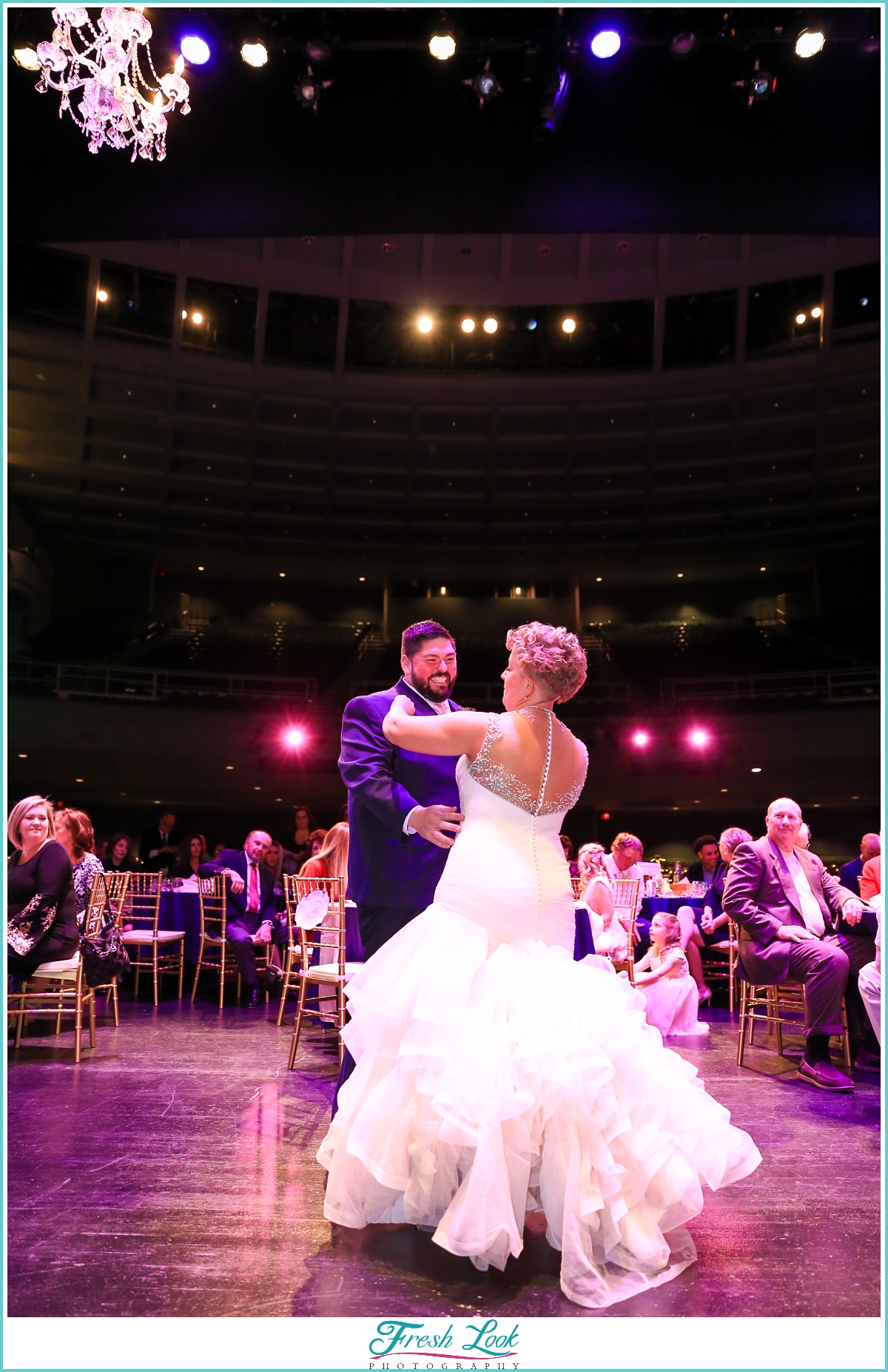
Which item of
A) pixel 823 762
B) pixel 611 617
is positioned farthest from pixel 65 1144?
pixel 611 617

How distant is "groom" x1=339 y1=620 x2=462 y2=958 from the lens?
2.83 m

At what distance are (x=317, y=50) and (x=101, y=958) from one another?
17.9 ft

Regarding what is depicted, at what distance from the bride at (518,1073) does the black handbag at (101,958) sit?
→ 2842 millimetres

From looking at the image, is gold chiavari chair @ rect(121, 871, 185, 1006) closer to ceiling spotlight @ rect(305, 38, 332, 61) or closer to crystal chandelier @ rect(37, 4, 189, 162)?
crystal chandelier @ rect(37, 4, 189, 162)

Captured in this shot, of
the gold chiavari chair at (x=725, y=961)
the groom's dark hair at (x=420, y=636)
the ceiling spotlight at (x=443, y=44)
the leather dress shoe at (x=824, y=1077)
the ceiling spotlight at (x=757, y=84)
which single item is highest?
the ceiling spotlight at (x=443, y=44)

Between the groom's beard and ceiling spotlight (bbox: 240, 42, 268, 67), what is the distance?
4.42 m

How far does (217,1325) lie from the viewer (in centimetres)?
175

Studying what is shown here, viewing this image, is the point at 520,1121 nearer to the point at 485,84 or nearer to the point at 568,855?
the point at 485,84

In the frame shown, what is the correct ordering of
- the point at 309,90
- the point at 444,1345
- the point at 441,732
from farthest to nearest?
the point at 309,90 → the point at 441,732 → the point at 444,1345

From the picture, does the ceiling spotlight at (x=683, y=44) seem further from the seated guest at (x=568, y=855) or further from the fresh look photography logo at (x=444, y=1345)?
the fresh look photography logo at (x=444, y=1345)

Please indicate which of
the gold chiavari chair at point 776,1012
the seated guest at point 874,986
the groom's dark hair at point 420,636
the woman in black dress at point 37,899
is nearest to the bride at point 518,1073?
the groom's dark hair at point 420,636

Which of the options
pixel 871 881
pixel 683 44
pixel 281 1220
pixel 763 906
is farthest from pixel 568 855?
pixel 281 1220

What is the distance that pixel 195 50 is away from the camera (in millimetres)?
5156

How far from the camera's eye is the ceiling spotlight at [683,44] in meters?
5.14
